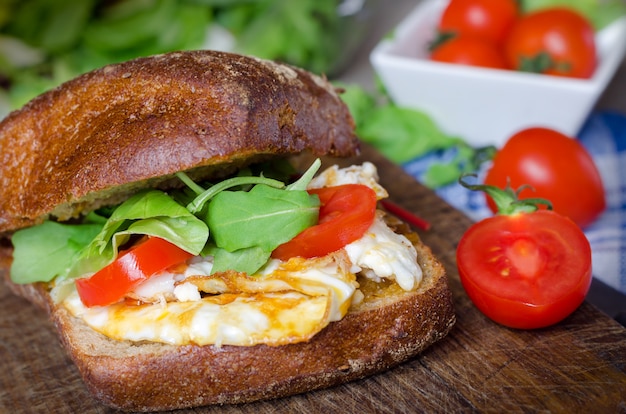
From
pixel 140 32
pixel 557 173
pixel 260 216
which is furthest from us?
pixel 140 32

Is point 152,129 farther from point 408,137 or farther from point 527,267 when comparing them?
point 408,137

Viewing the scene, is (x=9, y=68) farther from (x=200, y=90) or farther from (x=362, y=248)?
(x=362, y=248)

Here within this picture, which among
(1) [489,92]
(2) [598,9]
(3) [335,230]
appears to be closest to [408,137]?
(1) [489,92]

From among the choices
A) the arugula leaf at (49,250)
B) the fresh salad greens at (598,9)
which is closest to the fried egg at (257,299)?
the arugula leaf at (49,250)

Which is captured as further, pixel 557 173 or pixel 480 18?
pixel 480 18

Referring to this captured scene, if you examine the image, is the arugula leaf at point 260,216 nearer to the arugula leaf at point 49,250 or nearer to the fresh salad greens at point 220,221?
the fresh salad greens at point 220,221

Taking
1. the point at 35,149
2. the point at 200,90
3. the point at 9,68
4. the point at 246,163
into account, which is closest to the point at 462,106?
the point at 246,163
